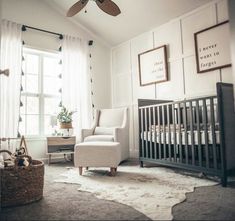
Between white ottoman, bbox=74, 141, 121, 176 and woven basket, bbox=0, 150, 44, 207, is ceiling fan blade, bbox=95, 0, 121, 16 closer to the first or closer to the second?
white ottoman, bbox=74, 141, 121, 176

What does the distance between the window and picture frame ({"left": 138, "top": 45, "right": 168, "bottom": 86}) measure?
4.99 ft

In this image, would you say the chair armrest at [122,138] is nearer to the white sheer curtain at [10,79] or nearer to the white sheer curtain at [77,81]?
the white sheer curtain at [77,81]

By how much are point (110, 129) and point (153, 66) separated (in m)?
1.30

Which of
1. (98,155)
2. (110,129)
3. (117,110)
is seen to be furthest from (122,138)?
(98,155)

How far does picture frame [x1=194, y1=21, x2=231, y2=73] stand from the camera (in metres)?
2.83

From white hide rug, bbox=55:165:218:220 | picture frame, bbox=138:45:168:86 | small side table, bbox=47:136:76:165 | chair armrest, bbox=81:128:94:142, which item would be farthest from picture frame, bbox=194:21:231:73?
small side table, bbox=47:136:76:165

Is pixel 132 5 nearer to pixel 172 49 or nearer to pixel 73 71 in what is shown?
pixel 172 49

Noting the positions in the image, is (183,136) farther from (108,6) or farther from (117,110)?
(108,6)

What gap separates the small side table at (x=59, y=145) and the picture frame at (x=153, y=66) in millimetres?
1626

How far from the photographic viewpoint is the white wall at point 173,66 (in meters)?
3.04

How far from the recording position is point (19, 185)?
1658 millimetres

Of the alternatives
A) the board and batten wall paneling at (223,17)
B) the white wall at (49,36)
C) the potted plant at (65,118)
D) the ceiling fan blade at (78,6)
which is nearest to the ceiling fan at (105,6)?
the ceiling fan blade at (78,6)

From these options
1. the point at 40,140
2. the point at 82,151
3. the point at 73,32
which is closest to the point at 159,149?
the point at 82,151

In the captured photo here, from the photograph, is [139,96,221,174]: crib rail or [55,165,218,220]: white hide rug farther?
[139,96,221,174]: crib rail
